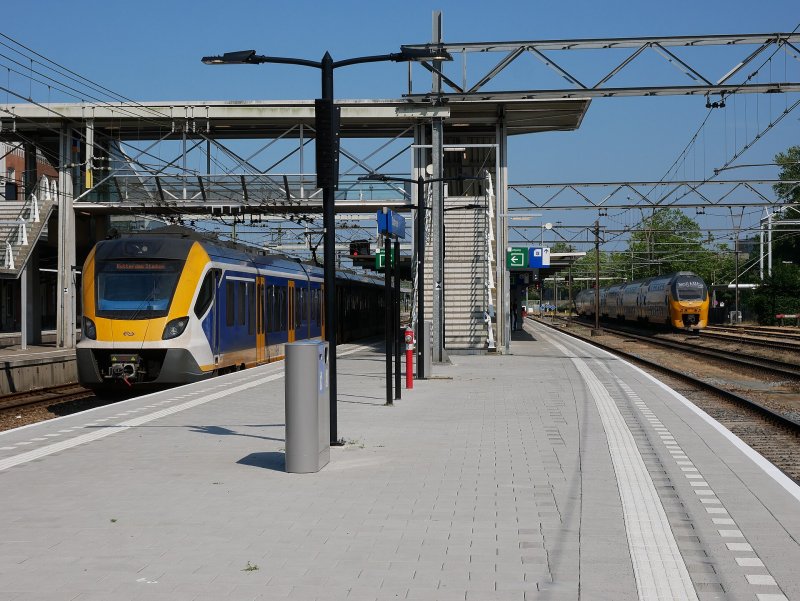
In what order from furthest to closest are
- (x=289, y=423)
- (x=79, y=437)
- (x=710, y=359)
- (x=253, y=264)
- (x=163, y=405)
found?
1. (x=710, y=359)
2. (x=253, y=264)
3. (x=163, y=405)
4. (x=79, y=437)
5. (x=289, y=423)

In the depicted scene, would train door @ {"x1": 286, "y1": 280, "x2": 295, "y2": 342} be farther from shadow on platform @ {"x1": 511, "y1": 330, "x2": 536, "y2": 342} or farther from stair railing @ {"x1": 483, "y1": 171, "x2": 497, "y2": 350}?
shadow on platform @ {"x1": 511, "y1": 330, "x2": 536, "y2": 342}

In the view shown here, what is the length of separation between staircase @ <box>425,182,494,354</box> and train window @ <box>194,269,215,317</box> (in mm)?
12198

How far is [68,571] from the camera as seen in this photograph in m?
6.34

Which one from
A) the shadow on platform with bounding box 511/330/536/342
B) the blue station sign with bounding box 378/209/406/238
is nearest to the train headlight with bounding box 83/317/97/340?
the blue station sign with bounding box 378/209/406/238

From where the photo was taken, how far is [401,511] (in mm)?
8164

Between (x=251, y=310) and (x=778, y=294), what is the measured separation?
50258 millimetres

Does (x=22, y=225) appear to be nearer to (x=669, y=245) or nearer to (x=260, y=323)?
(x=260, y=323)

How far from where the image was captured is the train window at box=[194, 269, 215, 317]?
20859 millimetres

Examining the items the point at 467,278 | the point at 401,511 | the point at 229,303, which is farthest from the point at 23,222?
the point at 401,511

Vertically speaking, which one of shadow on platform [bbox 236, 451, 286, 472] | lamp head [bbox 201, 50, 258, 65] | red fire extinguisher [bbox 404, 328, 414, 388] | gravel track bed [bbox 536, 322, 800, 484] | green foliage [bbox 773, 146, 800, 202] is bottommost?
gravel track bed [bbox 536, 322, 800, 484]

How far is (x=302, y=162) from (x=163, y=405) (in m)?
19.4

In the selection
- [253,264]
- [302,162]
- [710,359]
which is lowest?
[710,359]

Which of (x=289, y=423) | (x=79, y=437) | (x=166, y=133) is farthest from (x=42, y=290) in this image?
(x=289, y=423)

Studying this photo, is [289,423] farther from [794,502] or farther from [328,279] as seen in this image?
[794,502]
